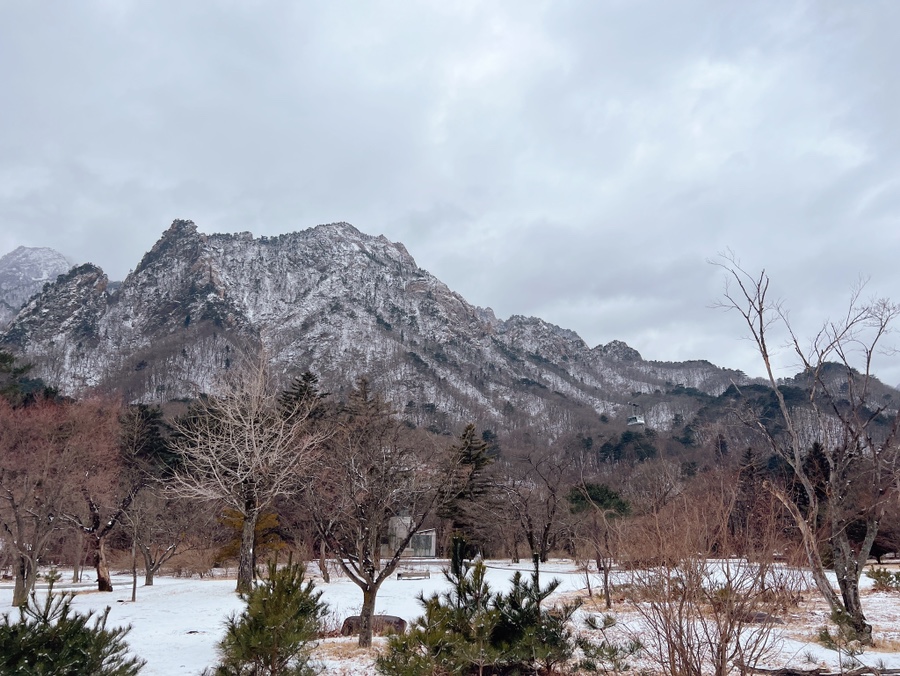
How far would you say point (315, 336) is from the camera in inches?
4968

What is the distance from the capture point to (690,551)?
534cm

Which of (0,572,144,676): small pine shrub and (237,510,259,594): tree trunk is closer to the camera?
(0,572,144,676): small pine shrub

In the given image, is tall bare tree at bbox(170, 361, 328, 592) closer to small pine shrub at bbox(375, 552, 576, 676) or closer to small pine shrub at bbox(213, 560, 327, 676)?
small pine shrub at bbox(375, 552, 576, 676)

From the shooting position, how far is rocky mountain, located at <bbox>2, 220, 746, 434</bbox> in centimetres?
10525

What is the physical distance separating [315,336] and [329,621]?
117365 millimetres

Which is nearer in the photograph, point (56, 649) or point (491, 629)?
point (56, 649)

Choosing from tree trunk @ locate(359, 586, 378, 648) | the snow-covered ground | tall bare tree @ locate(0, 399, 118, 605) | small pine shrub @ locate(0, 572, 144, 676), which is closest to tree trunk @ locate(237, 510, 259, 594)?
the snow-covered ground

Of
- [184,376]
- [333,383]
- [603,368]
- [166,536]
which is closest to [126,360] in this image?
[184,376]

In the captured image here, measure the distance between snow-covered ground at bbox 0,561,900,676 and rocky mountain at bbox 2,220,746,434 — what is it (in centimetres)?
6814

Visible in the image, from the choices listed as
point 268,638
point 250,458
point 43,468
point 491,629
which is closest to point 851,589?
point 491,629

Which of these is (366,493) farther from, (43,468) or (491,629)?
(43,468)

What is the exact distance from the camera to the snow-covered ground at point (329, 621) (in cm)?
846

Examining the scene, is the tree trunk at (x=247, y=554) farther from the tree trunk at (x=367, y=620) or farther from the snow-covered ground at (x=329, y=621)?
the tree trunk at (x=367, y=620)

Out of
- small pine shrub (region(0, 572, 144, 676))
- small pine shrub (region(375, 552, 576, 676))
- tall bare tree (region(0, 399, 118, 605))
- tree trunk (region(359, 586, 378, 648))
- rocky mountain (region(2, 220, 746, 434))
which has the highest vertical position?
rocky mountain (region(2, 220, 746, 434))
